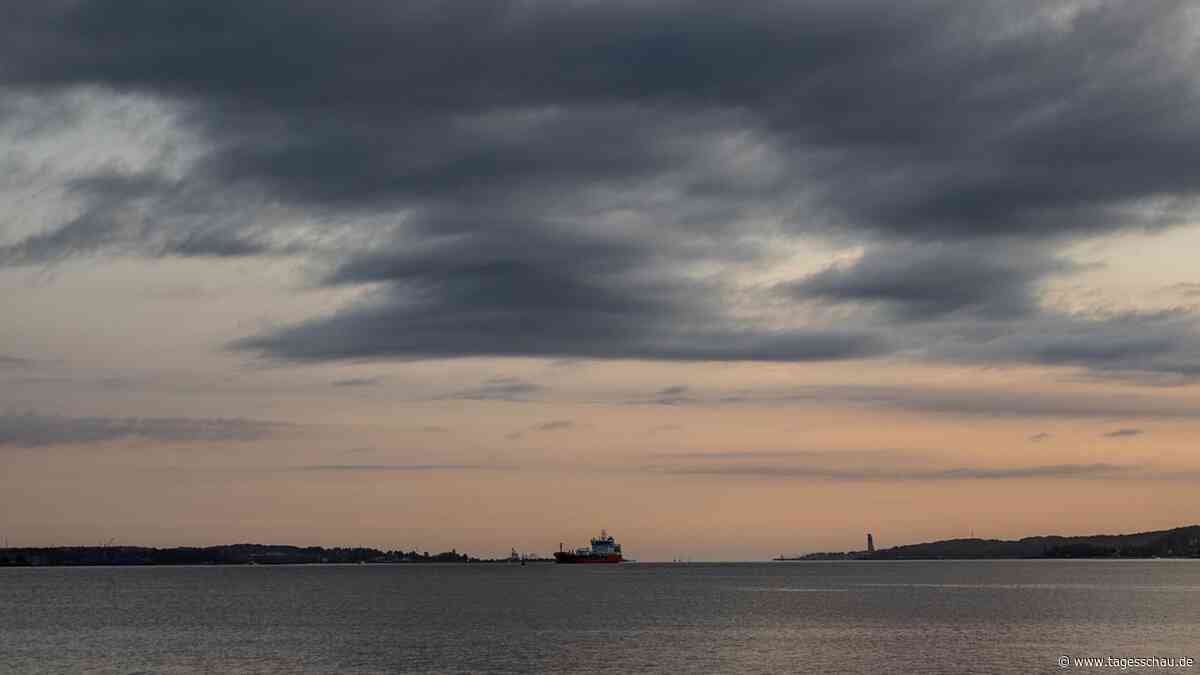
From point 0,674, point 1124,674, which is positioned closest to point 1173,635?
point 1124,674

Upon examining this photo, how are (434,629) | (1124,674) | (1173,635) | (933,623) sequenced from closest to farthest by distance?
(1124,674) → (1173,635) → (434,629) → (933,623)

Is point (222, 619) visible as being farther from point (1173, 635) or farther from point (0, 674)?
point (1173, 635)

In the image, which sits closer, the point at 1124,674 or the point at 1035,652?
the point at 1124,674

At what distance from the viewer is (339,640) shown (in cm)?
13850

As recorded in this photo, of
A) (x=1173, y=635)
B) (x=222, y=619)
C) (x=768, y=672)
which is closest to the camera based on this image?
(x=768, y=672)

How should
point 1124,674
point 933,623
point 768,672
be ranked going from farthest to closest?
1. point 933,623
2. point 768,672
3. point 1124,674

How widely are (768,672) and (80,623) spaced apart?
4095 inches

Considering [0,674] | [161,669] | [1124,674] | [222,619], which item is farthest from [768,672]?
[222,619]

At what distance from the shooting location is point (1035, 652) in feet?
390

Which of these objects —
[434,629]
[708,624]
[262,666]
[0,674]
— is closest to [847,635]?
[708,624]

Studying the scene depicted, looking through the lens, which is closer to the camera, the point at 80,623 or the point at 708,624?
the point at 708,624

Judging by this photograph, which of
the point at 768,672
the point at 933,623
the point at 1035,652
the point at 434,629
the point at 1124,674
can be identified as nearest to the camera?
the point at 1124,674

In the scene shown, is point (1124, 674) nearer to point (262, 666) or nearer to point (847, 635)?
point (847, 635)

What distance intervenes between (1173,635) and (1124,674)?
144ft
